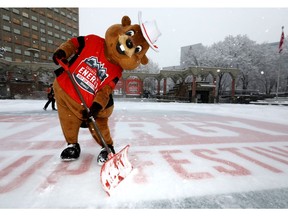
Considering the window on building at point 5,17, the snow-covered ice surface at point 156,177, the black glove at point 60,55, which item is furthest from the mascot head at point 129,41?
the window on building at point 5,17

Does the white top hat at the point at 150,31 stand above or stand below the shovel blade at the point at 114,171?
above

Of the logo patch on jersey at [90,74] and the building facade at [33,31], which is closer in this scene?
the logo patch on jersey at [90,74]

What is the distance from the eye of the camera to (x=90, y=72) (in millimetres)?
2225

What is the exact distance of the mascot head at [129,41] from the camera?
2.09 meters

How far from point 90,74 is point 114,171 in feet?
3.83

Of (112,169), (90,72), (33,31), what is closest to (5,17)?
(33,31)

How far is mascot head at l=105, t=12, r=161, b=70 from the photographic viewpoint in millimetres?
2086

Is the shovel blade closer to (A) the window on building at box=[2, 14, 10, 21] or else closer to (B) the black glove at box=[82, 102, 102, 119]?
(B) the black glove at box=[82, 102, 102, 119]

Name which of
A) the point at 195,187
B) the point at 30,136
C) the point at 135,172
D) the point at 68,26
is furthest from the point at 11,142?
the point at 68,26

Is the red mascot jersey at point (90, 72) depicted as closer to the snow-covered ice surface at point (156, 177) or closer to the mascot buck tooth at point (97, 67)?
the mascot buck tooth at point (97, 67)

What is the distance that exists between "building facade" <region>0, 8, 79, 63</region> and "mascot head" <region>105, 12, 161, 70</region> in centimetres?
3923

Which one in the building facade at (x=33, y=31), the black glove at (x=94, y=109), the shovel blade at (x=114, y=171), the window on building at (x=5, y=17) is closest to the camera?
the shovel blade at (x=114, y=171)

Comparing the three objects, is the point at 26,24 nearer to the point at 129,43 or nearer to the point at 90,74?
the point at 90,74

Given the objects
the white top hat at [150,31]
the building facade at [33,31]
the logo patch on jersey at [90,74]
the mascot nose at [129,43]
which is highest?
the building facade at [33,31]
